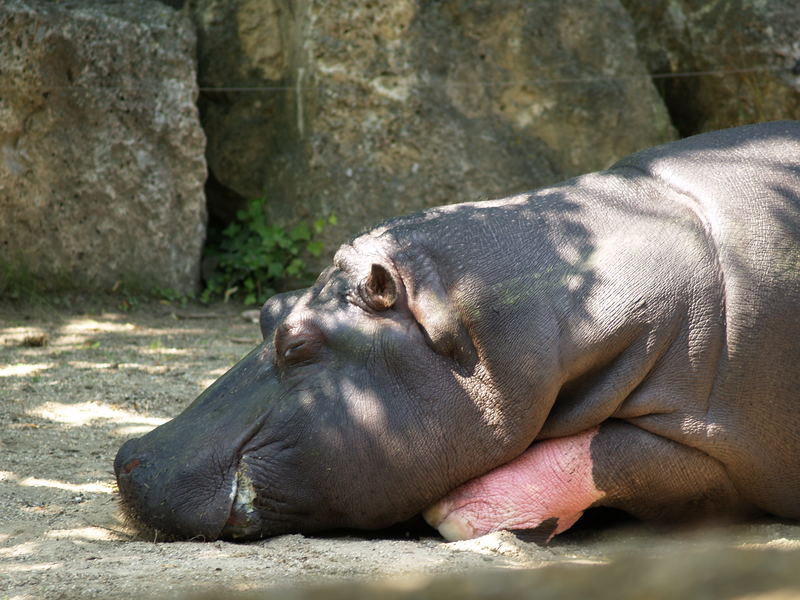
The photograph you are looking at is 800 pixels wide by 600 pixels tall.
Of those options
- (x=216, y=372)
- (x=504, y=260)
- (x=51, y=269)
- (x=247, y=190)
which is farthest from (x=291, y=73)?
(x=504, y=260)

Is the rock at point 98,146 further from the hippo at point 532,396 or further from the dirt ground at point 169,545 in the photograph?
the hippo at point 532,396

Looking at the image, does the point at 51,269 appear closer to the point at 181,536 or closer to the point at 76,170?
the point at 76,170

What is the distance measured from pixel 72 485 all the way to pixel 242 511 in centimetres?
93

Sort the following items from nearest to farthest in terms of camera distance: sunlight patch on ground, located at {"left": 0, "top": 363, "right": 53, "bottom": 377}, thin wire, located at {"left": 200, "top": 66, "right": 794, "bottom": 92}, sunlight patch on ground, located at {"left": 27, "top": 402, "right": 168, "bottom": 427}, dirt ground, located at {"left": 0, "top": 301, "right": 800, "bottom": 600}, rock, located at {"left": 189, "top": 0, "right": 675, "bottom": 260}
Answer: dirt ground, located at {"left": 0, "top": 301, "right": 800, "bottom": 600} → sunlight patch on ground, located at {"left": 27, "top": 402, "right": 168, "bottom": 427} → sunlight patch on ground, located at {"left": 0, "top": 363, "right": 53, "bottom": 377} → rock, located at {"left": 189, "top": 0, "right": 675, "bottom": 260} → thin wire, located at {"left": 200, "top": 66, "right": 794, "bottom": 92}

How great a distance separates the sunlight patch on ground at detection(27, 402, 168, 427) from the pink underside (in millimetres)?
1949

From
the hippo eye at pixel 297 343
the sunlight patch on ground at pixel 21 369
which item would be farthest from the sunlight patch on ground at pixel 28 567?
the sunlight patch on ground at pixel 21 369

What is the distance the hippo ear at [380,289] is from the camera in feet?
12.9

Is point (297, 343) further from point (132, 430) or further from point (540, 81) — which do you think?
point (540, 81)

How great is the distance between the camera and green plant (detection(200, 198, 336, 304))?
8070mm

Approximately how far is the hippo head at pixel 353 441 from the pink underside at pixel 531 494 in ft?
0.24

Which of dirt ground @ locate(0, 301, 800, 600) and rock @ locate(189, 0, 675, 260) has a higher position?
rock @ locate(189, 0, 675, 260)

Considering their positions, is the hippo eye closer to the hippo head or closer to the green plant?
the hippo head

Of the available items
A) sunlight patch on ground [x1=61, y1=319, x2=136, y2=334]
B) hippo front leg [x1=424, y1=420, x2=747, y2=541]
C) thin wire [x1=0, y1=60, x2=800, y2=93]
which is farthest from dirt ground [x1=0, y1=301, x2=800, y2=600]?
thin wire [x1=0, y1=60, x2=800, y2=93]

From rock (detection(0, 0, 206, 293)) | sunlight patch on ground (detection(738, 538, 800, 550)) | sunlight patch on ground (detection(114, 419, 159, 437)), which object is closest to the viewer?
sunlight patch on ground (detection(738, 538, 800, 550))
